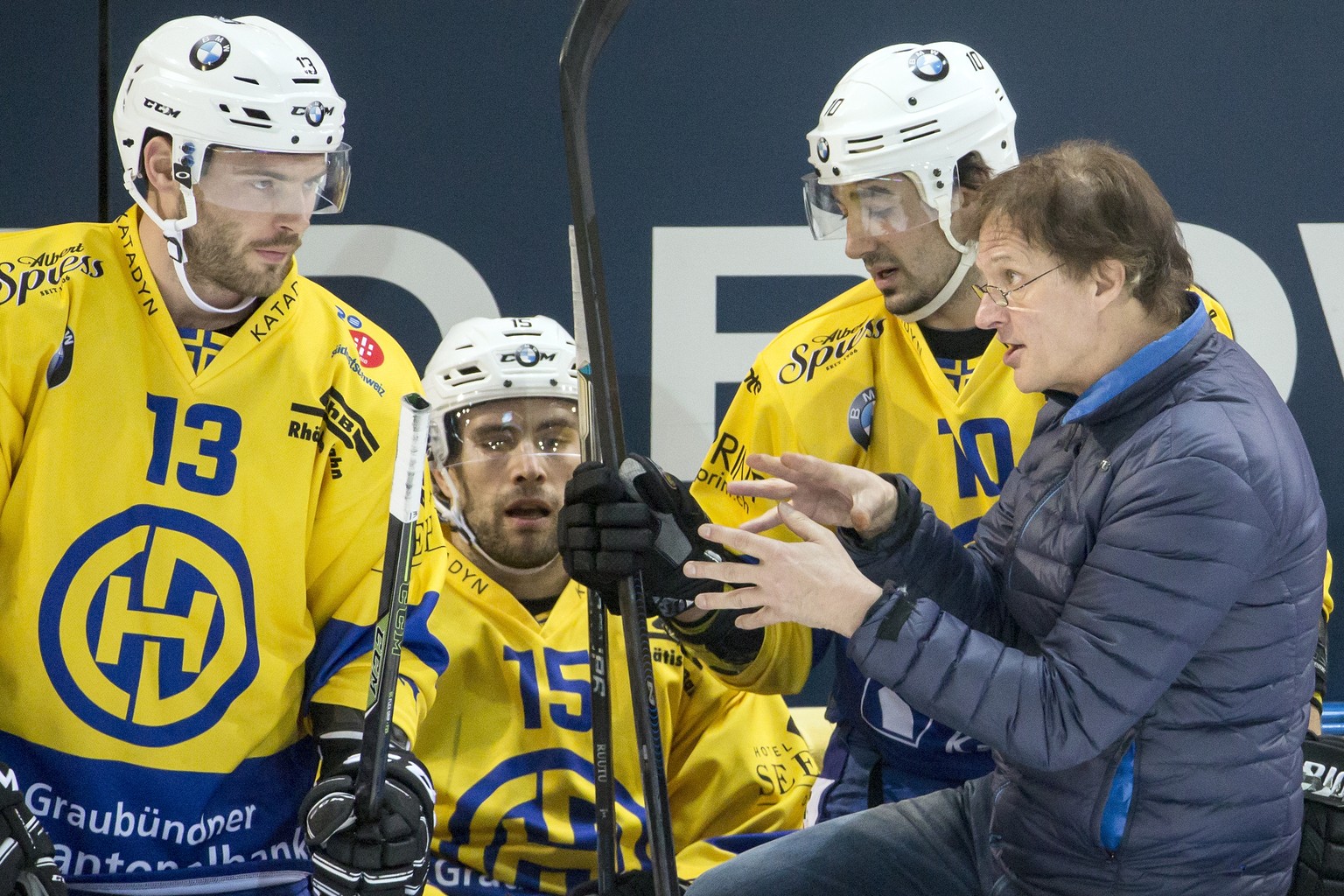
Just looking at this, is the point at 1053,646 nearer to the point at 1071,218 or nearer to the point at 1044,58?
the point at 1071,218

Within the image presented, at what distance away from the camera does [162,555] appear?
1.94 meters

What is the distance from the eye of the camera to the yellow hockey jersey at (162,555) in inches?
74.9

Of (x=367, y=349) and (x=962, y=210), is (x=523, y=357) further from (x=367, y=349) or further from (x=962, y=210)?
(x=962, y=210)

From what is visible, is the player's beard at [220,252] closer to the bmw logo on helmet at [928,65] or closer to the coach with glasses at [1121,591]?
the coach with glasses at [1121,591]

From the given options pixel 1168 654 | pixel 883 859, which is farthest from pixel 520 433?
pixel 1168 654

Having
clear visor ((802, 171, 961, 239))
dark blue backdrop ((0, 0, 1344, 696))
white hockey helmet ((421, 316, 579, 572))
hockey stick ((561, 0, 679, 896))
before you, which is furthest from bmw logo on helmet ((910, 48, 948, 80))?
white hockey helmet ((421, 316, 579, 572))

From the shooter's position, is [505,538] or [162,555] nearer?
[162,555]

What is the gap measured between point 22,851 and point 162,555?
0.40m

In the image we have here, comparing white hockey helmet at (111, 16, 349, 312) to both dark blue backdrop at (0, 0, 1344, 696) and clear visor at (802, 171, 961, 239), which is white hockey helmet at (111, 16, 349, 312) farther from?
dark blue backdrop at (0, 0, 1344, 696)

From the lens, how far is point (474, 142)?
3.08 metres

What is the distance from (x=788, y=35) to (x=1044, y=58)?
0.54 meters

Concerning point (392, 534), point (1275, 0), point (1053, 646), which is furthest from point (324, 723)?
point (1275, 0)

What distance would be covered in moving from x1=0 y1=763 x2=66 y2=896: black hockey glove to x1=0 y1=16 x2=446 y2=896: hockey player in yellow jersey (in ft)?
0.49

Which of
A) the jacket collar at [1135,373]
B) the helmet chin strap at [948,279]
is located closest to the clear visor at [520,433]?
the helmet chin strap at [948,279]
